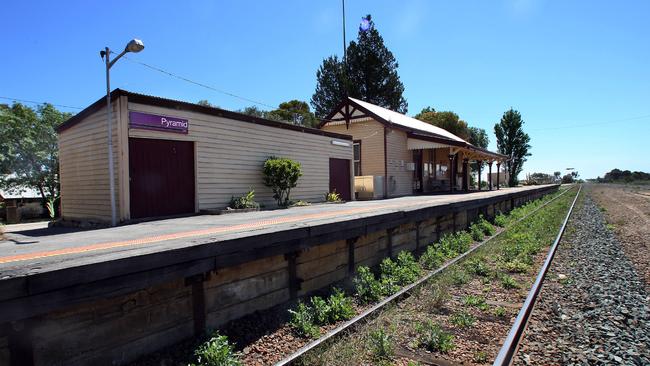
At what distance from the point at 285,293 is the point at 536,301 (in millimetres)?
3657

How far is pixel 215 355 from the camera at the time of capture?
3.61 m

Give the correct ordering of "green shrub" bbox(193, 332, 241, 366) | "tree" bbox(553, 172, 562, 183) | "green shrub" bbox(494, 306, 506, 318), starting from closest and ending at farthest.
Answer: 1. "green shrub" bbox(193, 332, 241, 366)
2. "green shrub" bbox(494, 306, 506, 318)
3. "tree" bbox(553, 172, 562, 183)

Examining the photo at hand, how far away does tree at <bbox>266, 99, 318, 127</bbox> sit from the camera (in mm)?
42972

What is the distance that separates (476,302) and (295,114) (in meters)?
41.3

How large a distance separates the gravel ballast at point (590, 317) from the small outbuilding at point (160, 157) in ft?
28.0

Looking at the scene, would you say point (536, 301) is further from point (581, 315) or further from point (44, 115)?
point (44, 115)

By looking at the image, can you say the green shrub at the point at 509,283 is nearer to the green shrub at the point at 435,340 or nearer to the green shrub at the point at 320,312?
the green shrub at the point at 435,340

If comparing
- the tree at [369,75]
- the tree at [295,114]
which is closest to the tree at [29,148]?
the tree at [295,114]

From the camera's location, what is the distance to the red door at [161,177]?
9.51 metres

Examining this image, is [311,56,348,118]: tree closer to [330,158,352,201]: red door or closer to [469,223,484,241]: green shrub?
[330,158,352,201]: red door

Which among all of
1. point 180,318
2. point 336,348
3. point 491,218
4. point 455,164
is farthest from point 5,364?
point 455,164

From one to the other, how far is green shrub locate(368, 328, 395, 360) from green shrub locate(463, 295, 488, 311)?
6.44 feet

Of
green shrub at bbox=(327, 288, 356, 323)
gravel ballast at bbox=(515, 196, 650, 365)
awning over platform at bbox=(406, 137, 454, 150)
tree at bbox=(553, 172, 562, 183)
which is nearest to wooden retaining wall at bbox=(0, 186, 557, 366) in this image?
green shrub at bbox=(327, 288, 356, 323)

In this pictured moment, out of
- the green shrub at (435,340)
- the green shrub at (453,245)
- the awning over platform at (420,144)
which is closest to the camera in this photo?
the green shrub at (435,340)
